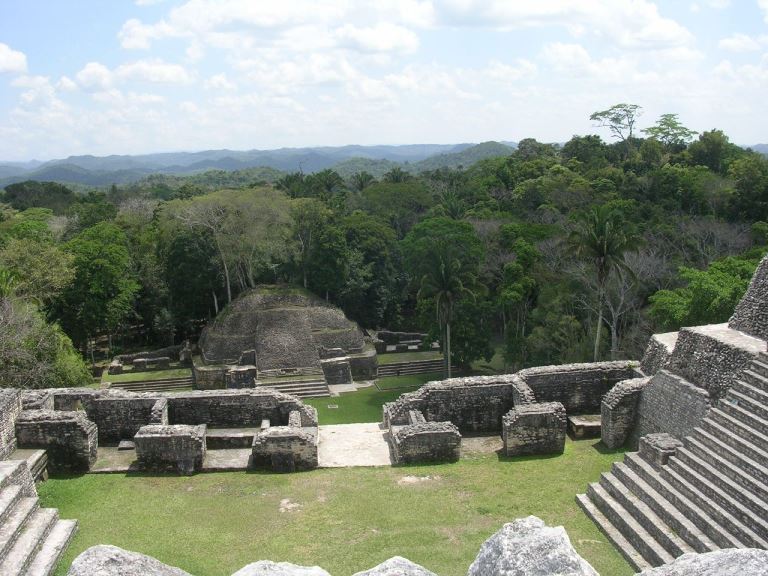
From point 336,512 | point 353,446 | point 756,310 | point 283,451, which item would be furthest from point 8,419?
point 756,310

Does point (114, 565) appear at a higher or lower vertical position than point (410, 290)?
higher

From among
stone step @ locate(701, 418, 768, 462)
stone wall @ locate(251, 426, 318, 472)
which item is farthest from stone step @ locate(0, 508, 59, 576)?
stone step @ locate(701, 418, 768, 462)

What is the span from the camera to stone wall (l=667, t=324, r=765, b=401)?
41.9 feet

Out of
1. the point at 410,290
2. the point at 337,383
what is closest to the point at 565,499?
the point at 337,383

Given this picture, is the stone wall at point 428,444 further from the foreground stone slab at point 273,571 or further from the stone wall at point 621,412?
the foreground stone slab at point 273,571

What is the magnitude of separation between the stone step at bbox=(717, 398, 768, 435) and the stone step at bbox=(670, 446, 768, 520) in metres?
0.83

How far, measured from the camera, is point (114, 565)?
5.81 meters

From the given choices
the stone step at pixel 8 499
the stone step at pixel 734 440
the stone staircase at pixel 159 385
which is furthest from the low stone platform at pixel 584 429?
the stone staircase at pixel 159 385

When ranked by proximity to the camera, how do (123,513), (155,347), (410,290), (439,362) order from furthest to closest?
(410,290) < (155,347) < (439,362) < (123,513)

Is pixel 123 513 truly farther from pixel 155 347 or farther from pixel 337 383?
pixel 155 347

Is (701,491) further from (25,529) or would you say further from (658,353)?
(25,529)

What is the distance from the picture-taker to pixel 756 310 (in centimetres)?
1386

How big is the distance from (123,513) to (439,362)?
22.0 m

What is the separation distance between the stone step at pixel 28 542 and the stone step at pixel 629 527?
31.1 feet
